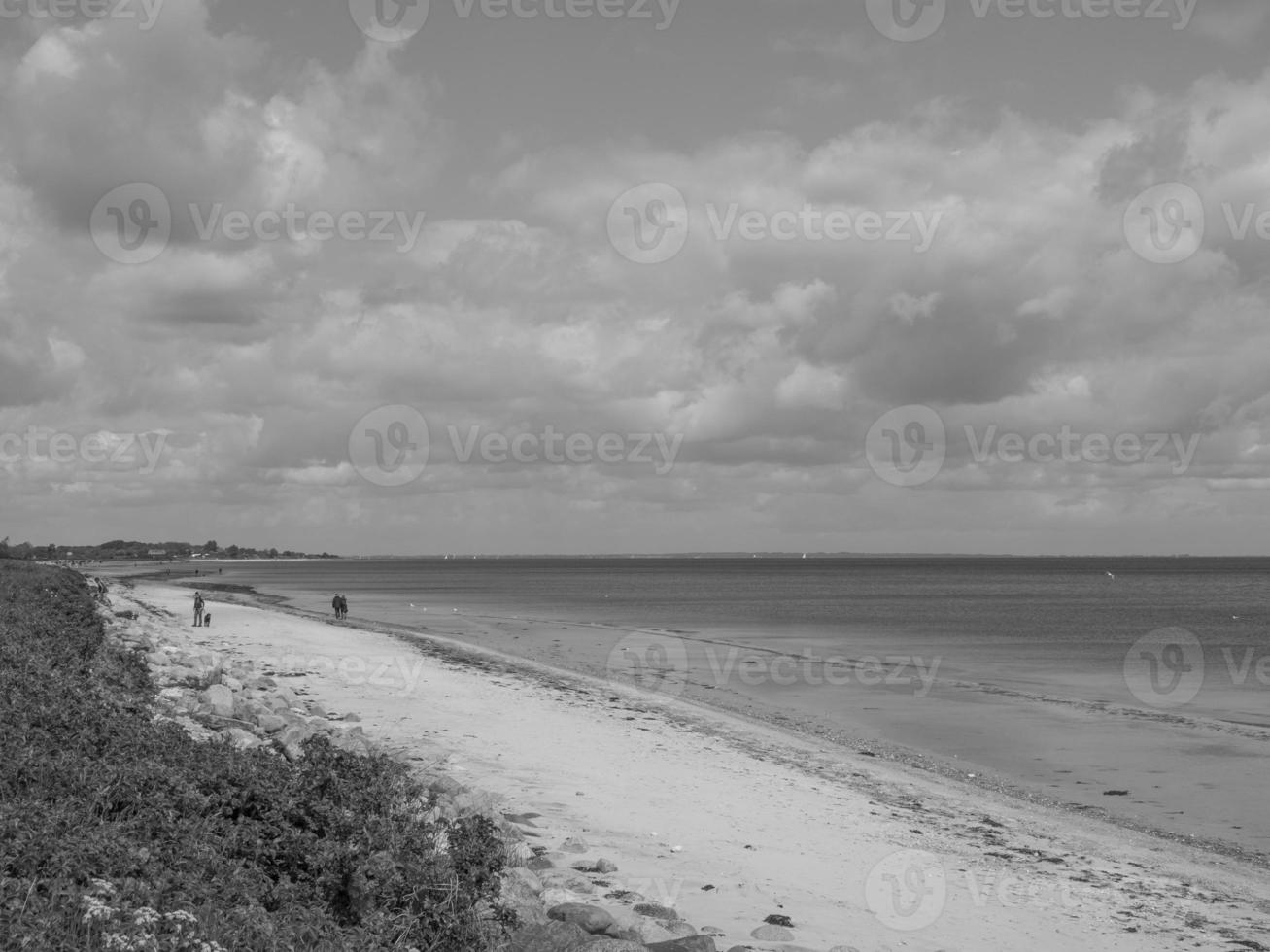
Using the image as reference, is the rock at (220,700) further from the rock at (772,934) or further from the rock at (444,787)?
the rock at (772,934)

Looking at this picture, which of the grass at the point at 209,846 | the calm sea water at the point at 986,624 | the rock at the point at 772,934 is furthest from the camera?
the calm sea water at the point at 986,624

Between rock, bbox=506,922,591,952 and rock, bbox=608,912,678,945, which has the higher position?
rock, bbox=506,922,591,952

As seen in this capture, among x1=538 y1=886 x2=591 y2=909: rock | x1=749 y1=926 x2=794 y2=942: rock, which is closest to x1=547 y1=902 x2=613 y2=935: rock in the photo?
x1=538 y1=886 x2=591 y2=909: rock

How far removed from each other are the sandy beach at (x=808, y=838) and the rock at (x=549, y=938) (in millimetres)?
2341

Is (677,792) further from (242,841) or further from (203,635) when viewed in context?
(203,635)

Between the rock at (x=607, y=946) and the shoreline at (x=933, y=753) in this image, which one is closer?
the rock at (x=607, y=946)

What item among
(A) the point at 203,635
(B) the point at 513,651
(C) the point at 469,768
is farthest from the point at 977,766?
(A) the point at 203,635

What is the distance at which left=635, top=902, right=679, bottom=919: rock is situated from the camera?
32.1 ft

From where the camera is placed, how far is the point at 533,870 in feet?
36.2

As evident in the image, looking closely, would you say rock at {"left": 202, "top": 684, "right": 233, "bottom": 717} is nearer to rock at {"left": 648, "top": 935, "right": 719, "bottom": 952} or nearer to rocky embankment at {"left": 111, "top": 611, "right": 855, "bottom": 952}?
rocky embankment at {"left": 111, "top": 611, "right": 855, "bottom": 952}

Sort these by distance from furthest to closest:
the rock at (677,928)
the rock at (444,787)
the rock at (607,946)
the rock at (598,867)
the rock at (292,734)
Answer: the rock at (292,734), the rock at (444,787), the rock at (598,867), the rock at (677,928), the rock at (607,946)

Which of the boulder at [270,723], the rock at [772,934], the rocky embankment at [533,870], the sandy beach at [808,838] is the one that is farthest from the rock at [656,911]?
the boulder at [270,723]

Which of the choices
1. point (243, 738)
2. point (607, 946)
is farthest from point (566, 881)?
point (243, 738)

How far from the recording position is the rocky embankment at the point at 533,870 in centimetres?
825
